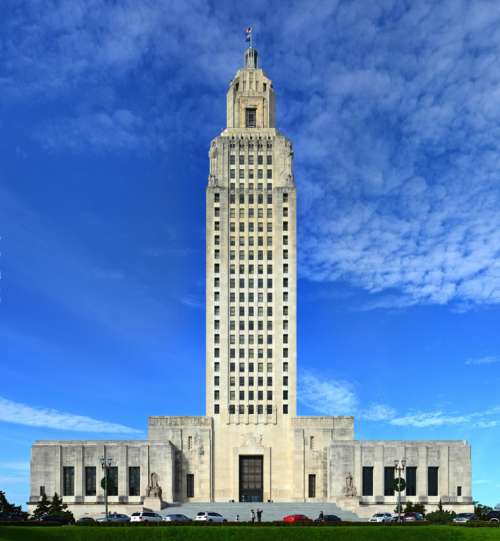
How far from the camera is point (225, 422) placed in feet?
321

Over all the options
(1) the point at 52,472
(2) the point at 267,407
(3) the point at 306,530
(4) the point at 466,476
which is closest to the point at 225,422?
(2) the point at 267,407

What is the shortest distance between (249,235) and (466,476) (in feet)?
130

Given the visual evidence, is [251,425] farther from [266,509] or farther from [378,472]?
[378,472]

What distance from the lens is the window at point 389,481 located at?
299ft

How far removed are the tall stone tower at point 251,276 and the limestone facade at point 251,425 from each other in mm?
130

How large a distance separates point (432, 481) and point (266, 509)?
21.8 metres

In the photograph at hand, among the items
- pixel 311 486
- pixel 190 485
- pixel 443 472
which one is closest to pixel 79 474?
pixel 190 485

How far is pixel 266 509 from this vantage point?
8331 cm

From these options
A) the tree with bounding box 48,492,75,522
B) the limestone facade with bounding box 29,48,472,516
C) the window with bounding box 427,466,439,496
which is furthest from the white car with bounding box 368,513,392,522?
the tree with bounding box 48,492,75,522

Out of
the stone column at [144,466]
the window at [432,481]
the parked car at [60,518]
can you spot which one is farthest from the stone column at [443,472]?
the parked car at [60,518]

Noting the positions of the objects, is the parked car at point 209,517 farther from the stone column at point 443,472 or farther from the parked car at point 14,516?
the stone column at point 443,472

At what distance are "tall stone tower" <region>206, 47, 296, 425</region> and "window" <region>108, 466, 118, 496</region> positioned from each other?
44.2 feet

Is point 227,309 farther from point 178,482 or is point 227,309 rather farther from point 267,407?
point 178,482

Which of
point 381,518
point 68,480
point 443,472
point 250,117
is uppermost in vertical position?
point 250,117
